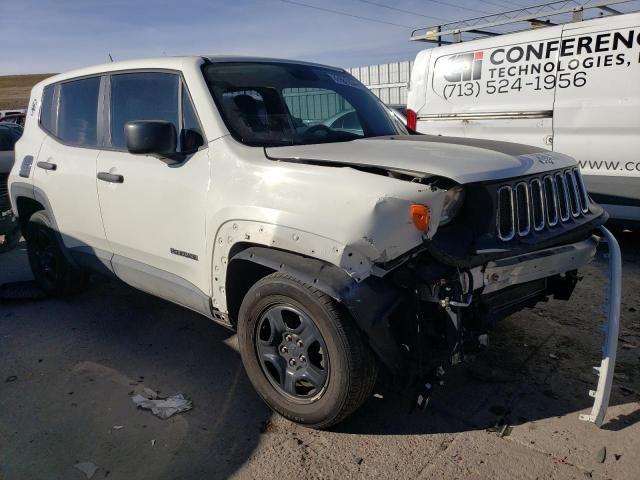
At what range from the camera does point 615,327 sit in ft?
9.24

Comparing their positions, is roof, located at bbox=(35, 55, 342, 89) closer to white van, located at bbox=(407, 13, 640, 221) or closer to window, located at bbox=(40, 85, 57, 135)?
window, located at bbox=(40, 85, 57, 135)

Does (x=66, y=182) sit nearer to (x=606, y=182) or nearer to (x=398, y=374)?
(x=398, y=374)

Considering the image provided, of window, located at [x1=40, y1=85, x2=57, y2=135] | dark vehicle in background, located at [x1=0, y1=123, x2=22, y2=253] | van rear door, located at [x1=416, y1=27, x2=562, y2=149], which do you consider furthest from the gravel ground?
dark vehicle in background, located at [x1=0, y1=123, x2=22, y2=253]

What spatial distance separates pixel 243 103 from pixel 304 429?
1937 mm

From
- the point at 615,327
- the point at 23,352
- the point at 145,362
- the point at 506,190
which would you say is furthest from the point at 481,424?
the point at 23,352

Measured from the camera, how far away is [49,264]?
4949 mm

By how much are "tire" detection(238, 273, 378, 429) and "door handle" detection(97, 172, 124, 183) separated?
1.37m

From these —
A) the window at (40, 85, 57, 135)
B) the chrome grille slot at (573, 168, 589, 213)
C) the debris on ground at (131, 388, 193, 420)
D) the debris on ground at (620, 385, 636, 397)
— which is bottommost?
the debris on ground at (131, 388, 193, 420)

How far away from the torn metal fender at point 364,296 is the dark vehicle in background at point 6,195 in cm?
532

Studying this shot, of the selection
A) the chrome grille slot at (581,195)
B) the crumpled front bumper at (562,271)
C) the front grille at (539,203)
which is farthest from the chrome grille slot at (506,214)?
the chrome grille slot at (581,195)

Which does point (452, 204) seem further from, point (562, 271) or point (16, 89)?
point (16, 89)

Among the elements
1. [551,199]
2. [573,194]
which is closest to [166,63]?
[551,199]

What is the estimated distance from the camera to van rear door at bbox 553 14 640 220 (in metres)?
5.14

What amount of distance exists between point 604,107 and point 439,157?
3578 mm
